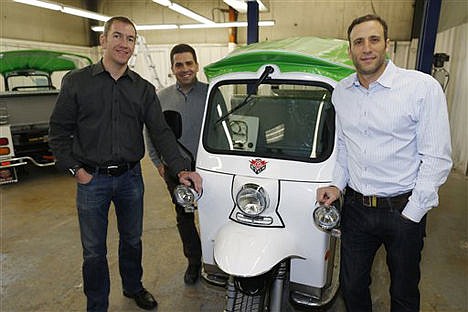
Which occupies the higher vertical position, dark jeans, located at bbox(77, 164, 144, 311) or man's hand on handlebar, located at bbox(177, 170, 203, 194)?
man's hand on handlebar, located at bbox(177, 170, 203, 194)

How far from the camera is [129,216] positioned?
7.39 ft

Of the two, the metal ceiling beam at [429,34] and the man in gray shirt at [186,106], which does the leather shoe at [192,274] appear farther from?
the metal ceiling beam at [429,34]

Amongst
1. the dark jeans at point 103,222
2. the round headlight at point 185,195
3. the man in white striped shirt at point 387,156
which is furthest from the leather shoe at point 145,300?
the man in white striped shirt at point 387,156

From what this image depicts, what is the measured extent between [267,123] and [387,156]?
0.79 meters

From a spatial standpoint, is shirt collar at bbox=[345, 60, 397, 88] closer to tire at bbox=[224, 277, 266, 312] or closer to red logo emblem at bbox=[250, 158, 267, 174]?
red logo emblem at bbox=[250, 158, 267, 174]

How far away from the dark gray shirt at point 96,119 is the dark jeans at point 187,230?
555 mm

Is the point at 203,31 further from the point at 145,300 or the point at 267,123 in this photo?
the point at 145,300

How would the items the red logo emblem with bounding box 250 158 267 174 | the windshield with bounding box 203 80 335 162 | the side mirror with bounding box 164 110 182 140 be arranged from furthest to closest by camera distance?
the side mirror with bounding box 164 110 182 140, the windshield with bounding box 203 80 335 162, the red logo emblem with bounding box 250 158 267 174

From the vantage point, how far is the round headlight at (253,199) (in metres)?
1.81

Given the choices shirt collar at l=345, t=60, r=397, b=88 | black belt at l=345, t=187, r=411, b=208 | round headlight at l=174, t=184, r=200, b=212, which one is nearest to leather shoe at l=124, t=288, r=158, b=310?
round headlight at l=174, t=184, r=200, b=212

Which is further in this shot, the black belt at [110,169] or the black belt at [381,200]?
the black belt at [110,169]

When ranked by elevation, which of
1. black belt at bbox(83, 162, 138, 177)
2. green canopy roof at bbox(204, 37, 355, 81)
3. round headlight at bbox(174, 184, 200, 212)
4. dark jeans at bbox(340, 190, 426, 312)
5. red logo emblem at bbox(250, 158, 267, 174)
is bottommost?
dark jeans at bbox(340, 190, 426, 312)

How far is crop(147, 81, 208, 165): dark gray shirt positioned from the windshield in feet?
1.22

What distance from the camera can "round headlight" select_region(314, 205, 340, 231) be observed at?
5.49ft
